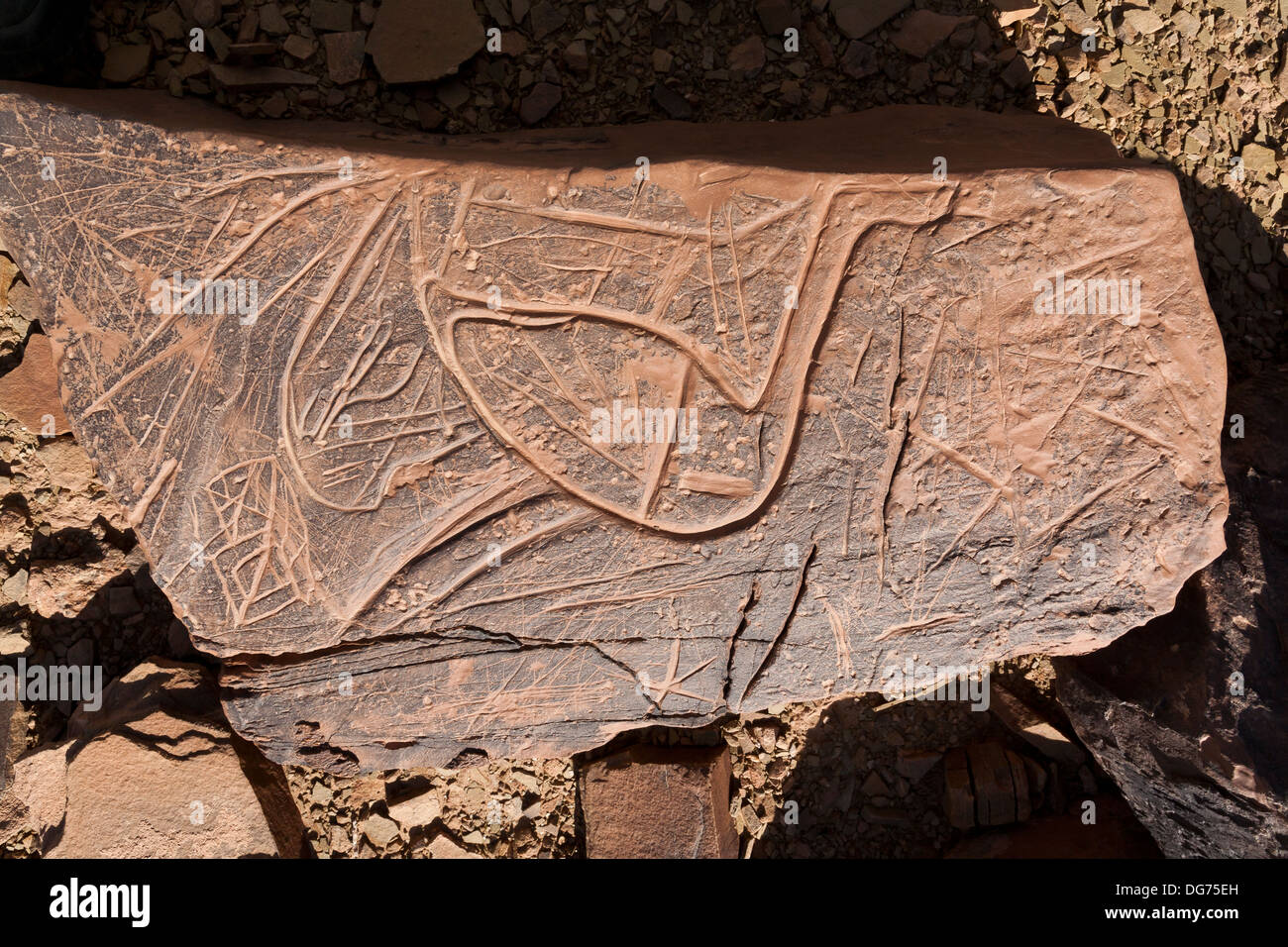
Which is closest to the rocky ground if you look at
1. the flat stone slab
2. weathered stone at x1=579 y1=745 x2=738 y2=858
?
weathered stone at x1=579 y1=745 x2=738 y2=858

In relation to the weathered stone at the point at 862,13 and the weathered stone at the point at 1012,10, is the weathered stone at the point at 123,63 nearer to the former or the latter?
the weathered stone at the point at 862,13

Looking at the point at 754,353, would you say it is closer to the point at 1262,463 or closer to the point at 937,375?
the point at 937,375

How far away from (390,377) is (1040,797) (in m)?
2.57

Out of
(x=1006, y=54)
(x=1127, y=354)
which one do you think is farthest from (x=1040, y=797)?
(x=1006, y=54)

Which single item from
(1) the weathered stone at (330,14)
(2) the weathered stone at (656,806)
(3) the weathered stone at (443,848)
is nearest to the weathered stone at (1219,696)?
(2) the weathered stone at (656,806)

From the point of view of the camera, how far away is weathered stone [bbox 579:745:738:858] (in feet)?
8.80

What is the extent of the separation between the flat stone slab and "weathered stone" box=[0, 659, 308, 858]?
558 millimetres

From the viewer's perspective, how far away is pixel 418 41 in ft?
8.59

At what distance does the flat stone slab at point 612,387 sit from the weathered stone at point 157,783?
0.56m

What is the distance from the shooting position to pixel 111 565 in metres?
2.76

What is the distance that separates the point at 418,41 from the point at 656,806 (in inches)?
103

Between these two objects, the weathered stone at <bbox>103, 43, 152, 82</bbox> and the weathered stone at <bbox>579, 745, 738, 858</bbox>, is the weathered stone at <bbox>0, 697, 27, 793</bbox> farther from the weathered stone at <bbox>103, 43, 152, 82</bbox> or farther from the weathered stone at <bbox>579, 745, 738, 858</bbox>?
the weathered stone at <bbox>103, 43, 152, 82</bbox>

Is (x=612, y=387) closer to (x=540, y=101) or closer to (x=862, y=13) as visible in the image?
(x=540, y=101)
